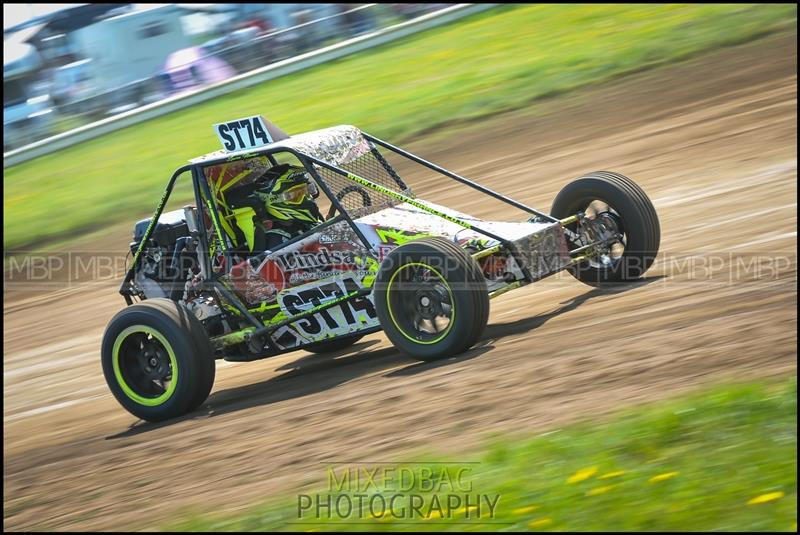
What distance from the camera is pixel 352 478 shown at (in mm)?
5125

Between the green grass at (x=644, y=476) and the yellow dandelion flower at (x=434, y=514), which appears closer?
the green grass at (x=644, y=476)

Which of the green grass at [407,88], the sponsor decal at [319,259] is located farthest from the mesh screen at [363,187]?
the green grass at [407,88]

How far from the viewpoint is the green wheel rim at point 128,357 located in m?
7.34

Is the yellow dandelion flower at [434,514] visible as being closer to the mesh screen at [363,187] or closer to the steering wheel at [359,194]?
the mesh screen at [363,187]

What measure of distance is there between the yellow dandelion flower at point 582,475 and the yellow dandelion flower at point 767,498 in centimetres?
71

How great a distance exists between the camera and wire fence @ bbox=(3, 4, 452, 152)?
2316 cm

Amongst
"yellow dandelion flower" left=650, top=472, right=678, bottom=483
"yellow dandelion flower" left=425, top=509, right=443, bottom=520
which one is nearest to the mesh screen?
"yellow dandelion flower" left=425, top=509, right=443, bottom=520

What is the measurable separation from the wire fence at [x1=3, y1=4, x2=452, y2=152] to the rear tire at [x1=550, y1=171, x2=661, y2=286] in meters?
15.9

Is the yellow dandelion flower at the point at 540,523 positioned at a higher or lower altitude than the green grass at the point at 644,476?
lower

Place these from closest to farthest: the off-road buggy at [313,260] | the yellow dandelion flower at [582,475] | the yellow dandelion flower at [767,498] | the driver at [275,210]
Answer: the yellow dandelion flower at [767,498] < the yellow dandelion flower at [582,475] < the off-road buggy at [313,260] < the driver at [275,210]

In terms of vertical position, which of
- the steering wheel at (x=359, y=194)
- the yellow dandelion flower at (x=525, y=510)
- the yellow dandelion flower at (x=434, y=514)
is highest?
the steering wheel at (x=359, y=194)

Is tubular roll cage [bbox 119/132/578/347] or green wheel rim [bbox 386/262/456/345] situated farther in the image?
tubular roll cage [bbox 119/132/578/347]

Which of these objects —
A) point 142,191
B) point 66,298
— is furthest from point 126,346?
point 142,191

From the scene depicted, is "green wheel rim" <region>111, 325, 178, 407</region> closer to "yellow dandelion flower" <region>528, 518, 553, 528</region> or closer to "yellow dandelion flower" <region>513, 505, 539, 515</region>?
"yellow dandelion flower" <region>513, 505, 539, 515</region>
